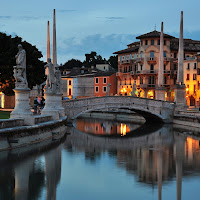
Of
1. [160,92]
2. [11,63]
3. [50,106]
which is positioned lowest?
[50,106]

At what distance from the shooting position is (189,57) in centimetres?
6781

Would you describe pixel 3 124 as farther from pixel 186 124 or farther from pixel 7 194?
pixel 186 124

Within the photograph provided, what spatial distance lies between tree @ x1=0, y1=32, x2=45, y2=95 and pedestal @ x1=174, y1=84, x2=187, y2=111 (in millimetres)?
14553

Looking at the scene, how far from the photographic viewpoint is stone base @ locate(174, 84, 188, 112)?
36250 millimetres

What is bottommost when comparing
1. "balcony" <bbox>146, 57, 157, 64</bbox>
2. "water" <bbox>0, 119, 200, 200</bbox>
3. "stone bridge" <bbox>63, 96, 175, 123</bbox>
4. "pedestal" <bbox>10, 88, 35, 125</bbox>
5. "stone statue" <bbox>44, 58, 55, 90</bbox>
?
"water" <bbox>0, 119, 200, 200</bbox>

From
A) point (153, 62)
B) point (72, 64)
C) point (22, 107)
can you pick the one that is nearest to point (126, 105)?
point (22, 107)

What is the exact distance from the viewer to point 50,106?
26.1 metres

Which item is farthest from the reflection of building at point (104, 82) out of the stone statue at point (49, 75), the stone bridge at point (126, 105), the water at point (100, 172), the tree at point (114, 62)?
the water at point (100, 172)

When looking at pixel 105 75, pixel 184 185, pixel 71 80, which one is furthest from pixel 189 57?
pixel 184 185

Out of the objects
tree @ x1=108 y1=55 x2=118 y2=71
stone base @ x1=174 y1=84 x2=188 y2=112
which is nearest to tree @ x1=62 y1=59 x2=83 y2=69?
tree @ x1=108 y1=55 x2=118 y2=71

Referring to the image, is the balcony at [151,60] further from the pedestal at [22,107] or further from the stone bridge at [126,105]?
the pedestal at [22,107]

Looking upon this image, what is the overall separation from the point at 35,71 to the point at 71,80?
43.8 metres

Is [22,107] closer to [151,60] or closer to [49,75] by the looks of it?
[49,75]

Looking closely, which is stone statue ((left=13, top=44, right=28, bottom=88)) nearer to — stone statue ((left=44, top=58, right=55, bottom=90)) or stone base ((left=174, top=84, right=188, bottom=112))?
stone statue ((left=44, top=58, right=55, bottom=90))
